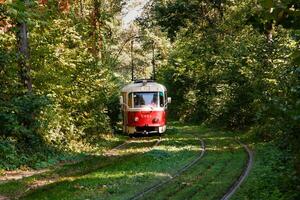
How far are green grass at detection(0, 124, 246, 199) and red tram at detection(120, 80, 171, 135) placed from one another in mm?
5530

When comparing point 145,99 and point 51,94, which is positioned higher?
point 51,94

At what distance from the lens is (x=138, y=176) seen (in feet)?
47.5

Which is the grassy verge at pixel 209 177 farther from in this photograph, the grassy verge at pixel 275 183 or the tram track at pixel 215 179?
the grassy verge at pixel 275 183

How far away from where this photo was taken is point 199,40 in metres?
39.7

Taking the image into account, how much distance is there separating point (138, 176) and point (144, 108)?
12.6 metres

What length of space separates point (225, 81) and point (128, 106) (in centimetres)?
574

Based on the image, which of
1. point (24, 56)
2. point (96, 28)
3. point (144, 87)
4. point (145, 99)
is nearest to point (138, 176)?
point (24, 56)

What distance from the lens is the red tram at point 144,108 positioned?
26.8 metres

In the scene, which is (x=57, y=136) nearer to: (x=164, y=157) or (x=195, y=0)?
(x=164, y=157)

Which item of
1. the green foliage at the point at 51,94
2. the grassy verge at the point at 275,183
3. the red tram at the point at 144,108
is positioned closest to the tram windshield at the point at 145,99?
the red tram at the point at 144,108

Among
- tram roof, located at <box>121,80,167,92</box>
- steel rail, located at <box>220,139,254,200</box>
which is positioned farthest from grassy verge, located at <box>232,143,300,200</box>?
tram roof, located at <box>121,80,167,92</box>

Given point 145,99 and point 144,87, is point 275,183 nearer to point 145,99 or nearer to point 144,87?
point 145,99

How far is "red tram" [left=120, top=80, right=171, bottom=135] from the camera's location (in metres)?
26.8

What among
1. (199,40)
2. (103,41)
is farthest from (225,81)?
(199,40)
